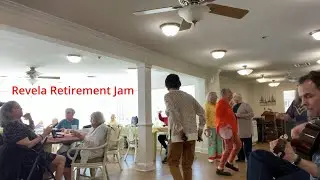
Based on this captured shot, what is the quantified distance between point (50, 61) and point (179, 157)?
446 cm

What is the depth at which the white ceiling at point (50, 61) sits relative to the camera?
191 inches

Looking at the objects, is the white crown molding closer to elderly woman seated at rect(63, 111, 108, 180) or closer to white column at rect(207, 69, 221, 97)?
elderly woman seated at rect(63, 111, 108, 180)

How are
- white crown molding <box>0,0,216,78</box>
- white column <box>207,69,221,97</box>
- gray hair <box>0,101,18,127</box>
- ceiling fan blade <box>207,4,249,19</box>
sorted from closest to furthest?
ceiling fan blade <box>207,4,249,19</box>, gray hair <box>0,101,18,127</box>, white crown molding <box>0,0,216,78</box>, white column <box>207,69,221,97</box>

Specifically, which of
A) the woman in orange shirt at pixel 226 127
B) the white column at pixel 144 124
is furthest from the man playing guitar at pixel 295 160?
the white column at pixel 144 124

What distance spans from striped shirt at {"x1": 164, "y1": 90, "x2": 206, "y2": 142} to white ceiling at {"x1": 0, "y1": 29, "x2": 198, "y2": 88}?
242cm

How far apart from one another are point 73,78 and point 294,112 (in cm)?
706

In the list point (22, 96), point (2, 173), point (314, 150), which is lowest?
point (2, 173)

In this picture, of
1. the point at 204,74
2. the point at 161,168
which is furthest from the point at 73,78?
the point at 161,168

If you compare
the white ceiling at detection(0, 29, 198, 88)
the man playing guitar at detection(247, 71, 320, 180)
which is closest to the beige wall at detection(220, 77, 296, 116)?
the white ceiling at detection(0, 29, 198, 88)

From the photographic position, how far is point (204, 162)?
6.07m

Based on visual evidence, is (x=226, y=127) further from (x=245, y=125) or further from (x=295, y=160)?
(x=295, y=160)

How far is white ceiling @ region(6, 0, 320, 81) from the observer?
329cm

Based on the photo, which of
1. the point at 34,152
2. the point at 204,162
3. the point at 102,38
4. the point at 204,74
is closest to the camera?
the point at 34,152

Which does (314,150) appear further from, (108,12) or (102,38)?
(102,38)
